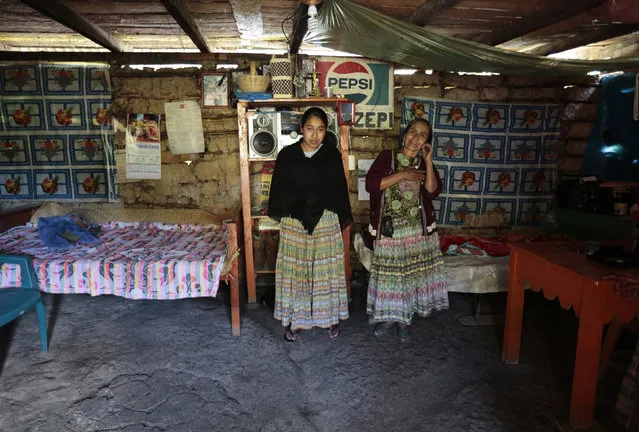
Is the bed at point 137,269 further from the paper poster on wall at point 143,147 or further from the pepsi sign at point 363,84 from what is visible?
the pepsi sign at point 363,84

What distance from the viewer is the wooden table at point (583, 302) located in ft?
5.85

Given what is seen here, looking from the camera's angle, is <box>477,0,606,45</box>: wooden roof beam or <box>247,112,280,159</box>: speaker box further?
<box>247,112,280,159</box>: speaker box

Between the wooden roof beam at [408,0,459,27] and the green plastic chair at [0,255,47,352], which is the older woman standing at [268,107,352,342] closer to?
the wooden roof beam at [408,0,459,27]

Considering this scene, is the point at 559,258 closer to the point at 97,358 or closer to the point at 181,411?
the point at 181,411

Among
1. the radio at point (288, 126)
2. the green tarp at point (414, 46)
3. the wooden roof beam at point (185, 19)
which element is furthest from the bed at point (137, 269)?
the green tarp at point (414, 46)

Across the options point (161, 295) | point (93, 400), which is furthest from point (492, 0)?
point (93, 400)

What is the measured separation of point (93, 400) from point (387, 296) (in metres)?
1.90

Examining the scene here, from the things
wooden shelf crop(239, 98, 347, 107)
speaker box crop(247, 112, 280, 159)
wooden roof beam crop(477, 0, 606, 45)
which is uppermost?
wooden roof beam crop(477, 0, 606, 45)

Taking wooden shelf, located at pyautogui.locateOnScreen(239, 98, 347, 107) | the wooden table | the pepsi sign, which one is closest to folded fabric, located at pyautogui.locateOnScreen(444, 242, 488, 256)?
the wooden table

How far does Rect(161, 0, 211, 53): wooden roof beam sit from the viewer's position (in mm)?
2430

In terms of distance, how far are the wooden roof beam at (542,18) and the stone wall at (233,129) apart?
0.89 metres

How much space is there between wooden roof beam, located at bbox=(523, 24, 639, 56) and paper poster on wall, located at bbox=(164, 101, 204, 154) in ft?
10.8

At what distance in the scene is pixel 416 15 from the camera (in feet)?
8.75

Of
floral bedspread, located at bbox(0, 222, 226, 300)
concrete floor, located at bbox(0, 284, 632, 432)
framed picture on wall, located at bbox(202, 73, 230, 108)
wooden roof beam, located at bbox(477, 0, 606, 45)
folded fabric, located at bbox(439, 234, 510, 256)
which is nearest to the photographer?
concrete floor, located at bbox(0, 284, 632, 432)
